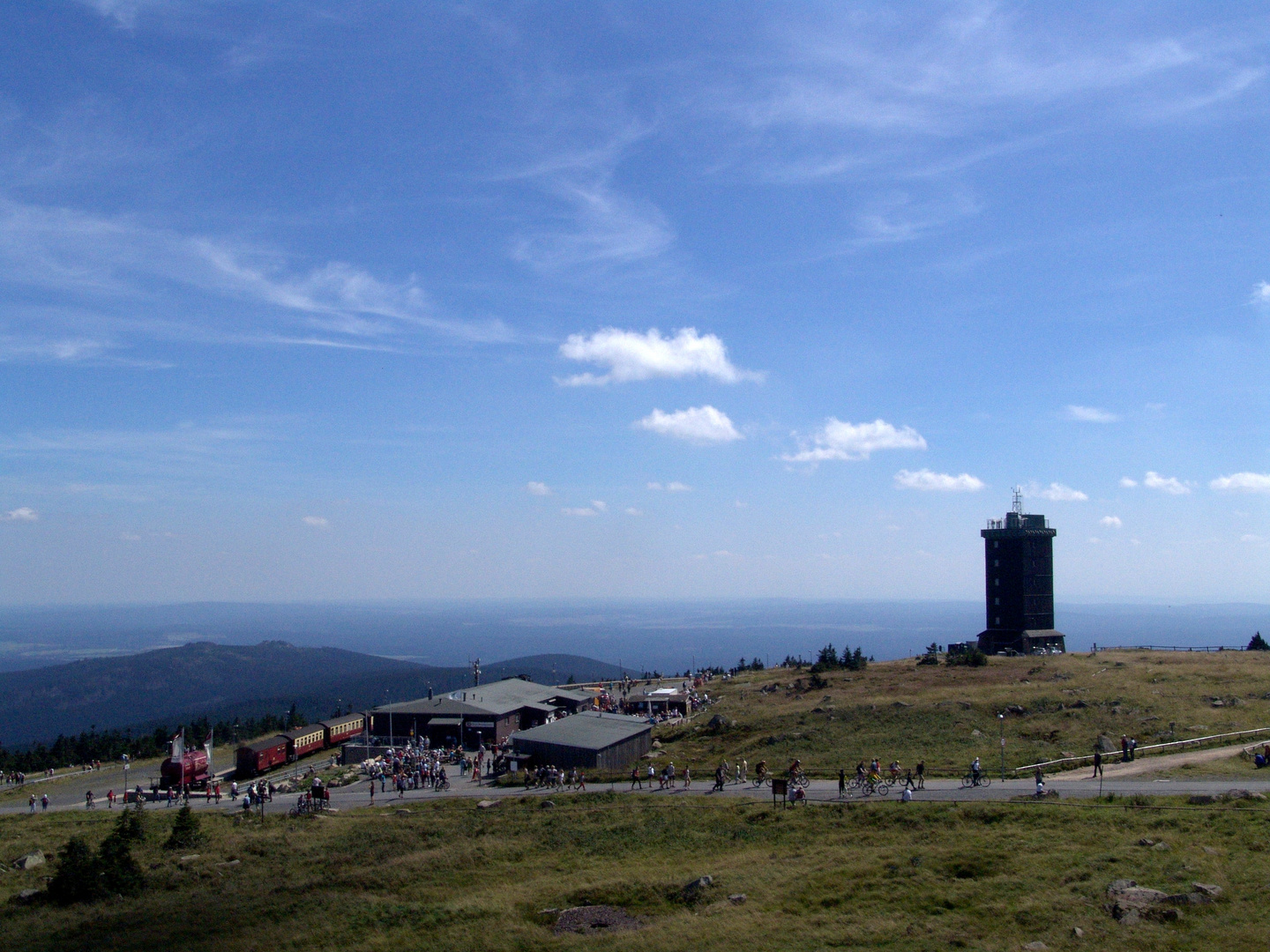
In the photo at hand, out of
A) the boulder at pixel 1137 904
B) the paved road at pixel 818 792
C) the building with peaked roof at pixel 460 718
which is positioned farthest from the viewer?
the building with peaked roof at pixel 460 718

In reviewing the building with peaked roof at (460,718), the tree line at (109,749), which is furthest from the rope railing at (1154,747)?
the tree line at (109,749)

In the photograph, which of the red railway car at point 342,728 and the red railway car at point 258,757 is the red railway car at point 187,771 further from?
the red railway car at point 342,728

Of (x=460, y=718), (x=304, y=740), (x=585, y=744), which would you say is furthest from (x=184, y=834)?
(x=304, y=740)

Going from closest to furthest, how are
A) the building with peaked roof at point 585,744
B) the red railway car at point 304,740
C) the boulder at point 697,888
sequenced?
1. the boulder at point 697,888
2. the building with peaked roof at point 585,744
3. the red railway car at point 304,740

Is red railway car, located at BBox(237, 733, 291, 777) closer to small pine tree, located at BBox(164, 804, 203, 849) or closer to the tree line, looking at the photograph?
the tree line

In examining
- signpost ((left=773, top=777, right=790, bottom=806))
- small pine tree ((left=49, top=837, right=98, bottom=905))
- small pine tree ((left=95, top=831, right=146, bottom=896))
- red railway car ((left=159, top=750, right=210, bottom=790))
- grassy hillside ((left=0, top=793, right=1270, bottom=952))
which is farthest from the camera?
red railway car ((left=159, top=750, right=210, bottom=790))

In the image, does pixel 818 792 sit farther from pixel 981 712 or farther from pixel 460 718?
pixel 460 718

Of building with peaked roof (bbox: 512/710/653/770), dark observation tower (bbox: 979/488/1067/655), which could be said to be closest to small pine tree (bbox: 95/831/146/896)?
building with peaked roof (bbox: 512/710/653/770)
